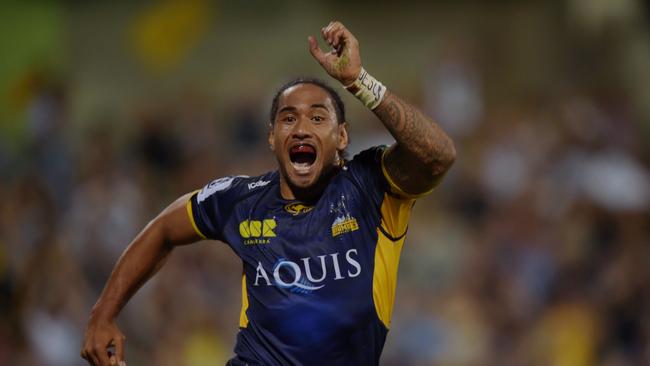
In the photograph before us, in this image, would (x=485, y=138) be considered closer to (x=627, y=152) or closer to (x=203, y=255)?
(x=627, y=152)

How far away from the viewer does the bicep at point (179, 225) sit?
5.08 m

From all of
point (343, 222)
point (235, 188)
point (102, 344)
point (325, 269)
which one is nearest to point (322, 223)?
point (343, 222)

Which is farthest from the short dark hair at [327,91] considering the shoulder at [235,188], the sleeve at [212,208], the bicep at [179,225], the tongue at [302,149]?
the bicep at [179,225]

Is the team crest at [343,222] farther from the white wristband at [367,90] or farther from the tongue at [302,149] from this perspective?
the white wristband at [367,90]

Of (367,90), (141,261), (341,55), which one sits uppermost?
(341,55)

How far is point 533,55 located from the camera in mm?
11320

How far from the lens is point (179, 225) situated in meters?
5.11

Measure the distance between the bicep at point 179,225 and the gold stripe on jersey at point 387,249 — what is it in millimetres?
989

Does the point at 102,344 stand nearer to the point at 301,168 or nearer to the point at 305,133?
the point at 301,168

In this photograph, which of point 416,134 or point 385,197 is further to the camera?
point 385,197

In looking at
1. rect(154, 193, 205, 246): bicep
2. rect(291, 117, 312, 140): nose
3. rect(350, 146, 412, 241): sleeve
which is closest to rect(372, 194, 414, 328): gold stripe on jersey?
rect(350, 146, 412, 241): sleeve

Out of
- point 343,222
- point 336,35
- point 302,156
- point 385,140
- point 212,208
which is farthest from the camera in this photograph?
point 385,140

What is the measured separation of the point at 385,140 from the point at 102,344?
20.5 ft

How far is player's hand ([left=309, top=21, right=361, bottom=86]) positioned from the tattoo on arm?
20 centimetres
